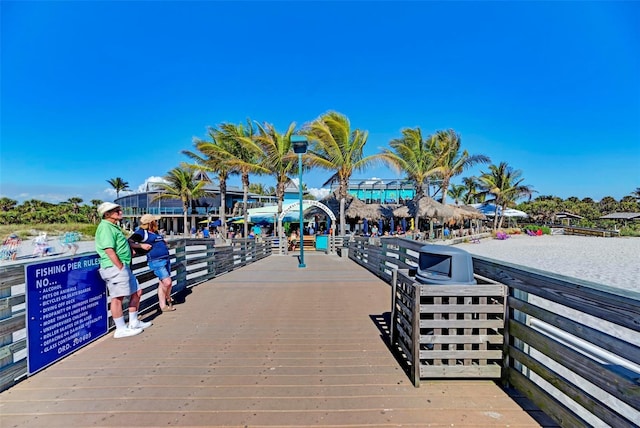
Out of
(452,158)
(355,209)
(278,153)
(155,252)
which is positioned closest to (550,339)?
(155,252)

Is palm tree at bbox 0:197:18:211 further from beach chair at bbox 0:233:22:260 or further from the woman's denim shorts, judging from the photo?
the woman's denim shorts

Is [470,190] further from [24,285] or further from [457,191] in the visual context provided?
[24,285]

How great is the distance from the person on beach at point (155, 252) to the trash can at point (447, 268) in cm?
345

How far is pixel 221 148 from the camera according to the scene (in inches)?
887

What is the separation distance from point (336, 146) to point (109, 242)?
14.4 m

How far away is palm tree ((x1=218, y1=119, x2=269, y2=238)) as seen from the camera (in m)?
20.9

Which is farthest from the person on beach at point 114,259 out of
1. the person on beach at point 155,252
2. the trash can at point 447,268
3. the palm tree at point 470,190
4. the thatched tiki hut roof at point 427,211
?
the palm tree at point 470,190

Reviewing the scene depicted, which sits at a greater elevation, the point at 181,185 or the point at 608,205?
the point at 181,185

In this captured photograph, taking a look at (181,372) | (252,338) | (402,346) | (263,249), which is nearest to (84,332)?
(181,372)

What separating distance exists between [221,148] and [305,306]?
1872cm

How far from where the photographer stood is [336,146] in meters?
17.3

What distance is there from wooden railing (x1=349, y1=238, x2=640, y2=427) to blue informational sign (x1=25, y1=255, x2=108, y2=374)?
Answer: 10.5 ft

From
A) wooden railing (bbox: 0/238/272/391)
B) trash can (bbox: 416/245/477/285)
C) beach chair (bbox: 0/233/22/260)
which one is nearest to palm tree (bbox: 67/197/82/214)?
beach chair (bbox: 0/233/22/260)

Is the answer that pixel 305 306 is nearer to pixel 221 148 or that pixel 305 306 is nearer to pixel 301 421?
pixel 301 421
